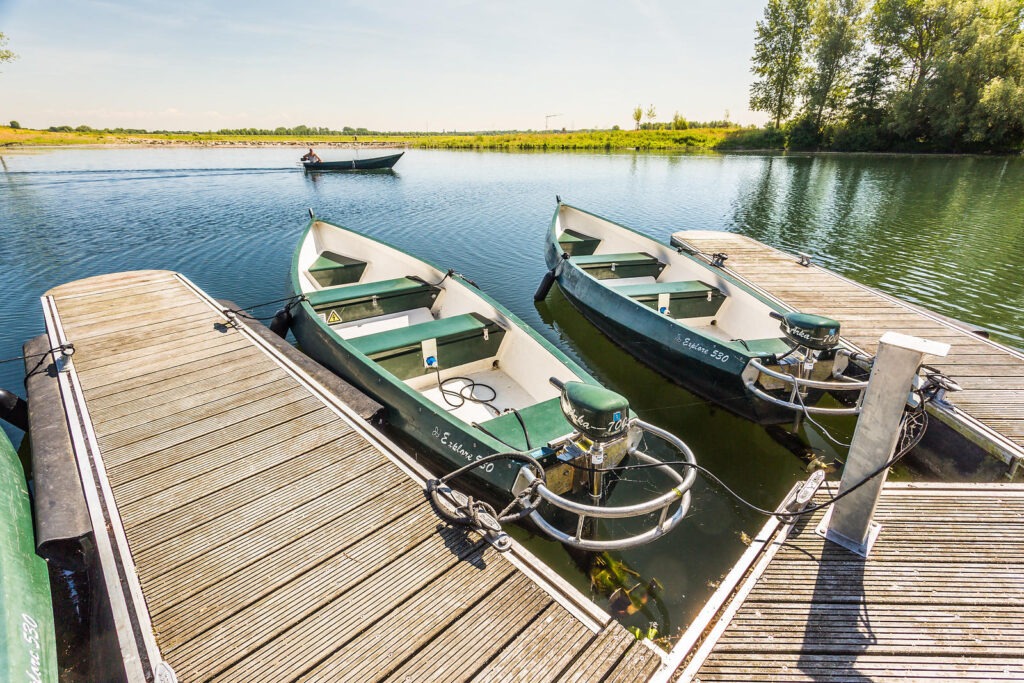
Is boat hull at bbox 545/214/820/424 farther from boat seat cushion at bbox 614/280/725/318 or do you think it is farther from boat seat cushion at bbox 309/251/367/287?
boat seat cushion at bbox 309/251/367/287

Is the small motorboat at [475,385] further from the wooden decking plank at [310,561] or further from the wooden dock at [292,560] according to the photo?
the wooden decking plank at [310,561]

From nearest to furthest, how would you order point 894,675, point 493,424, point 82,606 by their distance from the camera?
point 894,675, point 82,606, point 493,424

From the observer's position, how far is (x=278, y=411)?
549 cm

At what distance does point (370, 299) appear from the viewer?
835 centimetres

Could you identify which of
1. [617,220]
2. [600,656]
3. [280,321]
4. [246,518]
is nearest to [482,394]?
[246,518]

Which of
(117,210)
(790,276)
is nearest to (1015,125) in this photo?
(790,276)

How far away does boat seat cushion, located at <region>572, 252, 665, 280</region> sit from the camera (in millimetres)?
10773

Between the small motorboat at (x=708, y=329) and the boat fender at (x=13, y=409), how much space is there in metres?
9.09

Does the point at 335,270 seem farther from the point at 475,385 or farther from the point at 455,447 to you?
the point at 455,447

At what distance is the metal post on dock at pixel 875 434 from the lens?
116 inches

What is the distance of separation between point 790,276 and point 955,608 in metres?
8.90

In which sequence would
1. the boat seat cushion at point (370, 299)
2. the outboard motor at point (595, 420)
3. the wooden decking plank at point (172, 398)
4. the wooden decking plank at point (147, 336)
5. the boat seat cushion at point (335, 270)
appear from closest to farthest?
the outboard motor at point (595, 420) < the wooden decking plank at point (172, 398) < the wooden decking plank at point (147, 336) < the boat seat cushion at point (370, 299) < the boat seat cushion at point (335, 270)

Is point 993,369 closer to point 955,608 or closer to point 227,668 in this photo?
point 955,608

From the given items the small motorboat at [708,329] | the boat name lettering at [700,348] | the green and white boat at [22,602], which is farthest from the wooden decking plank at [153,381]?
the boat name lettering at [700,348]
